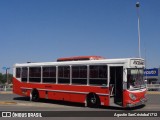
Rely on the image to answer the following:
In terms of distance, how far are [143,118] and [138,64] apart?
499cm

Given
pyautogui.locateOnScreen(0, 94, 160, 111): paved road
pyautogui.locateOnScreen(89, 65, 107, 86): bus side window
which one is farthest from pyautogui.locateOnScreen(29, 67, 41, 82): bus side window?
pyautogui.locateOnScreen(89, 65, 107, 86): bus side window

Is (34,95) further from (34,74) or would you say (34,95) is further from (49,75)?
(49,75)

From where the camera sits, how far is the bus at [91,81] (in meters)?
17.8

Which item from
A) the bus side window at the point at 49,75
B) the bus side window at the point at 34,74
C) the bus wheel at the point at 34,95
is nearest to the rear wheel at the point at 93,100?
the bus side window at the point at 49,75

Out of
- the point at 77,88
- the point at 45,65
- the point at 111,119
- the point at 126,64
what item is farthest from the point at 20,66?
the point at 111,119

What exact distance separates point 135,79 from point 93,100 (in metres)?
2.70

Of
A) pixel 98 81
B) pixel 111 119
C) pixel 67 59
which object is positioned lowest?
pixel 111 119

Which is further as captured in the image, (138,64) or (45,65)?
(45,65)

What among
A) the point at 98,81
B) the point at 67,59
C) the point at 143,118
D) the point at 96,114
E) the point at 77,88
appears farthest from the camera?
the point at 67,59

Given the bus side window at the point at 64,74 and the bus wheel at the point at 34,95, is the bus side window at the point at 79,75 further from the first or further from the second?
the bus wheel at the point at 34,95

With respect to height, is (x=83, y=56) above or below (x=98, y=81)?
above

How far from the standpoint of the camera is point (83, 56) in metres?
20.8

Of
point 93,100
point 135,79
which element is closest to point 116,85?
point 135,79

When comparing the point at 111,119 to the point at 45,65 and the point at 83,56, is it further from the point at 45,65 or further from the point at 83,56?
the point at 45,65
